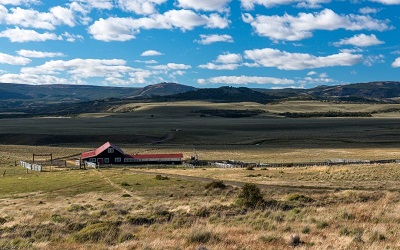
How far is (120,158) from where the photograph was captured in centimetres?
7588

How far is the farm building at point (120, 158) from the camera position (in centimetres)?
7425

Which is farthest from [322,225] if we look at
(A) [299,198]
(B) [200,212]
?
(A) [299,198]

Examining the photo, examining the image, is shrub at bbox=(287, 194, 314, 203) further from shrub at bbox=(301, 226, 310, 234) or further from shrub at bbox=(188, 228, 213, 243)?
shrub at bbox=(188, 228, 213, 243)

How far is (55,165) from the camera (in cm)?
6900

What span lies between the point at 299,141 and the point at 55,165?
6913 centimetres

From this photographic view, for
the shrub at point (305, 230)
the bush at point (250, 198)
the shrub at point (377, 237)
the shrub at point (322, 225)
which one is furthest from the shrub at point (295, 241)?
the bush at point (250, 198)

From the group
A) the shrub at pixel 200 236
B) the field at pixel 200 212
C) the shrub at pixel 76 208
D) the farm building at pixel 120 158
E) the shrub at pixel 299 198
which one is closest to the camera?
the shrub at pixel 200 236

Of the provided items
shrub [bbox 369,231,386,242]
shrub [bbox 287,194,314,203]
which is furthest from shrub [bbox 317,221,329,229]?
shrub [bbox 287,194,314,203]

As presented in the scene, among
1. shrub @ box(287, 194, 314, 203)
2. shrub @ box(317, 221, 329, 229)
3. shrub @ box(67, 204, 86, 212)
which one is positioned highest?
shrub @ box(317, 221, 329, 229)

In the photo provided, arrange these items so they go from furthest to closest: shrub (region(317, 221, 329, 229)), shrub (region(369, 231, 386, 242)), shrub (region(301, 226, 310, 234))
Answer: shrub (region(317, 221, 329, 229)) → shrub (region(301, 226, 310, 234)) → shrub (region(369, 231, 386, 242))

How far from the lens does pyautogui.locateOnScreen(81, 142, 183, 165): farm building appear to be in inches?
2923

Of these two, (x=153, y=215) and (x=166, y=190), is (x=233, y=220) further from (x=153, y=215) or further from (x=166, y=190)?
(x=166, y=190)

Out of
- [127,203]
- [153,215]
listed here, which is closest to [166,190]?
[127,203]

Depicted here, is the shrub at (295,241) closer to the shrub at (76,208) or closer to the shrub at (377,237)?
the shrub at (377,237)
